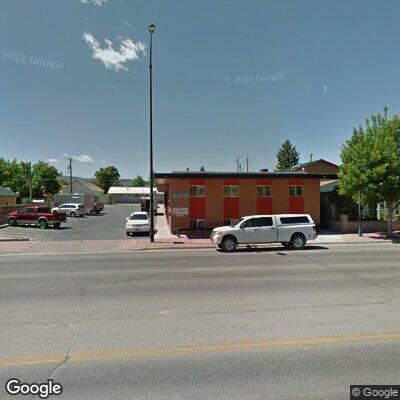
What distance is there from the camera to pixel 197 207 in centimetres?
2389

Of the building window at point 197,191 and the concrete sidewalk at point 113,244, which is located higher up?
the building window at point 197,191

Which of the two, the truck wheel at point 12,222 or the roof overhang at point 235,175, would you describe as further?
the truck wheel at point 12,222

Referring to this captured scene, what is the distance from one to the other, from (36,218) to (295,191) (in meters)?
21.9

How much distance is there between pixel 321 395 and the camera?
12.5ft

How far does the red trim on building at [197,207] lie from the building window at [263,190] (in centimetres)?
405

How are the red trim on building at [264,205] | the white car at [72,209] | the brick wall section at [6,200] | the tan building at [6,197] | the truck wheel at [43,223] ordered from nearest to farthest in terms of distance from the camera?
the red trim on building at [264,205] → the truck wheel at [43,223] → the white car at [72,209] → the tan building at [6,197] → the brick wall section at [6,200]

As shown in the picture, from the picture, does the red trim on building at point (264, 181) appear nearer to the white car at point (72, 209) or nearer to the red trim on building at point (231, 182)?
the red trim on building at point (231, 182)

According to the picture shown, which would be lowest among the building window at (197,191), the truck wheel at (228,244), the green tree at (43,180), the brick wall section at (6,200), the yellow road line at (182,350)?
the yellow road line at (182,350)

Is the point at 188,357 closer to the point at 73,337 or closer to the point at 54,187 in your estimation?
the point at 73,337

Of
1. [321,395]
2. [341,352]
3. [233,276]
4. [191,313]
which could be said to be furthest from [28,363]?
[233,276]

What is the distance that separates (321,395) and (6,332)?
503 centimetres

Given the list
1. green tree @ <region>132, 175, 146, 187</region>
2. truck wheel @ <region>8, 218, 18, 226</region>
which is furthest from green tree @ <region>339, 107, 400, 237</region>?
green tree @ <region>132, 175, 146, 187</region>

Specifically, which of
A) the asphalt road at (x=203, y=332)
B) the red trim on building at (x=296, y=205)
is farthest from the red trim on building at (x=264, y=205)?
the asphalt road at (x=203, y=332)

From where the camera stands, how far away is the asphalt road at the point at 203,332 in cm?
411
